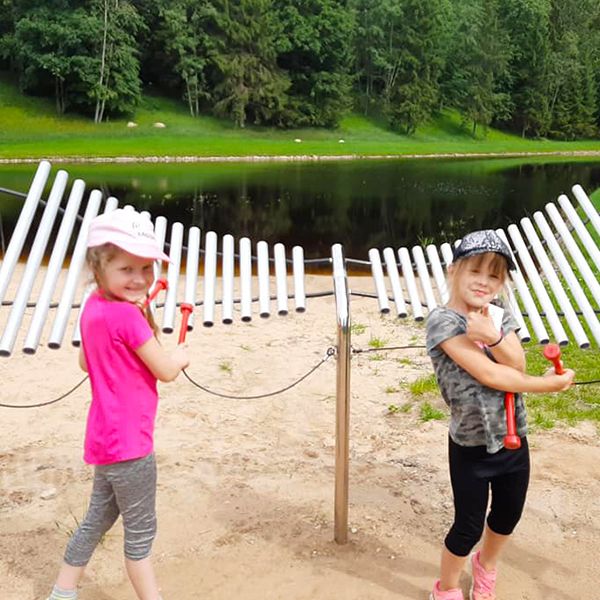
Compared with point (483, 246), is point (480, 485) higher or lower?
lower

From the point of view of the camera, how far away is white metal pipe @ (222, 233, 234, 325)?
123 inches

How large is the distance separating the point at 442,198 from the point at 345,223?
669 cm

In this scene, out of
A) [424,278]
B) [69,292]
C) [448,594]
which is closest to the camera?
[448,594]

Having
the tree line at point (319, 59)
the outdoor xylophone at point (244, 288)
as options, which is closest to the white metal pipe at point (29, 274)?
the outdoor xylophone at point (244, 288)

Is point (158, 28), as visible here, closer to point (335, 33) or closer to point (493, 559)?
point (335, 33)

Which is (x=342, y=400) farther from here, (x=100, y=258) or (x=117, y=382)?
(x=100, y=258)

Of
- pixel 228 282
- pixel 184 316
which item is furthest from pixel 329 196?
pixel 184 316

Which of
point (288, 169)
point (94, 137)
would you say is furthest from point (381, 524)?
point (94, 137)

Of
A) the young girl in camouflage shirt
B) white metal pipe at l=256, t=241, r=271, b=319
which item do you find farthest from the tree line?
the young girl in camouflage shirt

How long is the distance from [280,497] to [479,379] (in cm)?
184

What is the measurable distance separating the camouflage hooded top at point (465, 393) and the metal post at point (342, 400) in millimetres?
577

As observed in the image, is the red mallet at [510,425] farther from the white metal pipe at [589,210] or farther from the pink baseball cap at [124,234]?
the white metal pipe at [589,210]

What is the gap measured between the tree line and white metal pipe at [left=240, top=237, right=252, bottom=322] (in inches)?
1554

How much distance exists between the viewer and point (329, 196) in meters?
22.8
